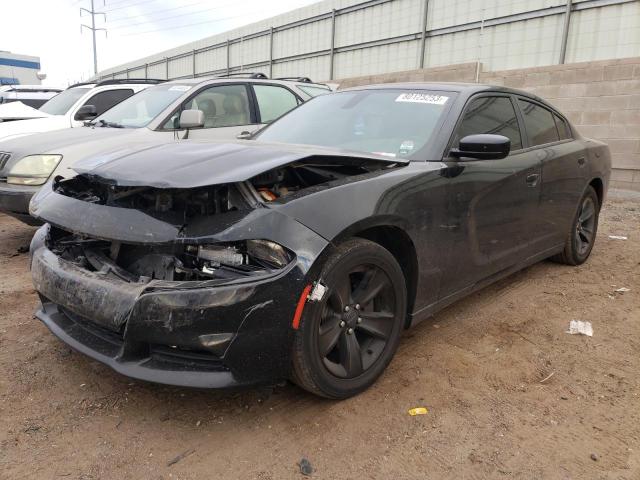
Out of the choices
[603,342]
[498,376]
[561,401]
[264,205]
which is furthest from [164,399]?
[603,342]

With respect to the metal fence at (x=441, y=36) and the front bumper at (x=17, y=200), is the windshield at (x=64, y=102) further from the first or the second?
the metal fence at (x=441, y=36)

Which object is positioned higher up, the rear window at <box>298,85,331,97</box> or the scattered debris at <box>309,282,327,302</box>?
the rear window at <box>298,85,331,97</box>

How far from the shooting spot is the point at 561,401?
8.47 ft

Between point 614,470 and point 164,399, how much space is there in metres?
2.03

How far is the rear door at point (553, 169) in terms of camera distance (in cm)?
395

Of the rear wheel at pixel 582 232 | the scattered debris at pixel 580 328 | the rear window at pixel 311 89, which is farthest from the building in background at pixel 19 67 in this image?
the scattered debris at pixel 580 328

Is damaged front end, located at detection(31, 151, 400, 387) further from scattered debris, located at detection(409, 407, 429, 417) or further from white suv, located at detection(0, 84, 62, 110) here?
white suv, located at detection(0, 84, 62, 110)

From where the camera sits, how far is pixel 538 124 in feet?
13.5

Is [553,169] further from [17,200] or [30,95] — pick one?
[30,95]

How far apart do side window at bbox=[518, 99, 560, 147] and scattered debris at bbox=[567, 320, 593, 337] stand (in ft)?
4.52

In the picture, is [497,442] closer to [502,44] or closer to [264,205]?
[264,205]

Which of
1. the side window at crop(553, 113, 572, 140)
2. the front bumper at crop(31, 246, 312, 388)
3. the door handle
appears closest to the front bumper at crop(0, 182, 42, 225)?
the front bumper at crop(31, 246, 312, 388)

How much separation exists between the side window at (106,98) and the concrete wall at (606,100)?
778 centimetres

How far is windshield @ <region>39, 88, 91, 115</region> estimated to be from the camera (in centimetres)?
796
